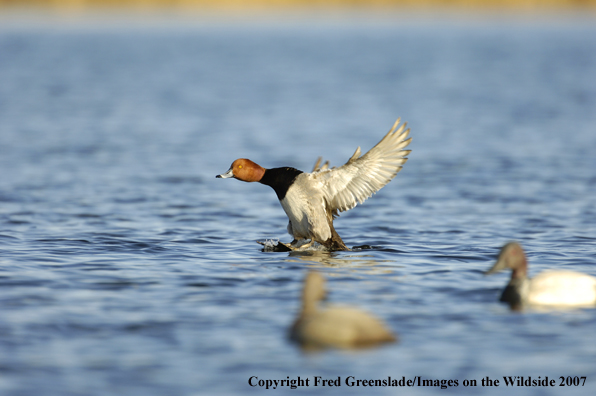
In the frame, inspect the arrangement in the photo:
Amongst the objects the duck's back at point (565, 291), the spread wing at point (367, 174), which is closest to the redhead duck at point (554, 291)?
the duck's back at point (565, 291)

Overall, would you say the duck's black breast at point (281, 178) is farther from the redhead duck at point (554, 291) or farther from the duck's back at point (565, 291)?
the duck's back at point (565, 291)

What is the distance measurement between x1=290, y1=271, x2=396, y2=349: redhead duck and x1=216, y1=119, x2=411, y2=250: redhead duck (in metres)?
3.85

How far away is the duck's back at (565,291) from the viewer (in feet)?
24.2

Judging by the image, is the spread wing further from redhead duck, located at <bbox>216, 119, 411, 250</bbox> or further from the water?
the water

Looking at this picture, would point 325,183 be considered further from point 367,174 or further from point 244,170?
point 244,170

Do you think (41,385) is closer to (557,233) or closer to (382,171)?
(382,171)

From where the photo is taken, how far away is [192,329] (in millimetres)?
6969

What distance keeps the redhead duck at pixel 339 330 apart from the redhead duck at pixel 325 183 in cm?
385

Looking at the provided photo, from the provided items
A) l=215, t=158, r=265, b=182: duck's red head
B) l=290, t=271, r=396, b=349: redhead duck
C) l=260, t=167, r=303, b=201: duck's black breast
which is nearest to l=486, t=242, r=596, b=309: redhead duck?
l=290, t=271, r=396, b=349: redhead duck

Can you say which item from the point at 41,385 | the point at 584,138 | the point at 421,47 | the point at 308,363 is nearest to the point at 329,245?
the point at 308,363

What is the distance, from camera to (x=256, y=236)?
38.8 ft

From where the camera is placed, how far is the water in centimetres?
622

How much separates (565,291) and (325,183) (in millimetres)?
3866

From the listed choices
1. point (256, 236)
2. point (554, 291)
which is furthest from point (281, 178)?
point (554, 291)
